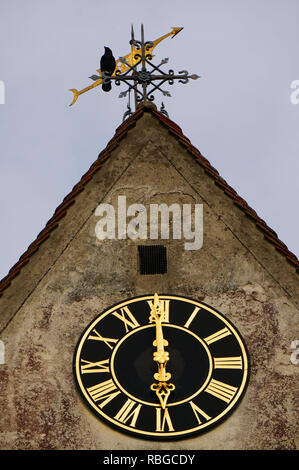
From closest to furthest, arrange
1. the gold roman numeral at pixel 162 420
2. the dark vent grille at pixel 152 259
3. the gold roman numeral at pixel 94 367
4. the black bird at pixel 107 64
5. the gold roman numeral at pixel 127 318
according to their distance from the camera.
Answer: the gold roman numeral at pixel 162 420, the gold roman numeral at pixel 94 367, the gold roman numeral at pixel 127 318, the dark vent grille at pixel 152 259, the black bird at pixel 107 64

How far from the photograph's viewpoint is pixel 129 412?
1683cm

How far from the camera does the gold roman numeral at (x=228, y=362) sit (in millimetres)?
17266

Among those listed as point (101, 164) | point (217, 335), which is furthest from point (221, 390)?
point (101, 164)

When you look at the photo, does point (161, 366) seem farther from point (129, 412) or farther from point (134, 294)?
point (134, 294)

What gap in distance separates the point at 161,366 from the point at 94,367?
2.25 feet

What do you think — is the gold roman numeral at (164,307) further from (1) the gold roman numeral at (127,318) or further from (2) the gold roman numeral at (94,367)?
(2) the gold roman numeral at (94,367)

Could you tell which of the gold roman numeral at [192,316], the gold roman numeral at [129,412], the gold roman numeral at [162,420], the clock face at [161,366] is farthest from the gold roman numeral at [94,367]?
the gold roman numeral at [192,316]

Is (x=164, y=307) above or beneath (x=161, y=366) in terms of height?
above

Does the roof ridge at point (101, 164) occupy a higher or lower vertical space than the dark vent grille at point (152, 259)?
higher

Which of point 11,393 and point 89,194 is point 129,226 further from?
point 11,393

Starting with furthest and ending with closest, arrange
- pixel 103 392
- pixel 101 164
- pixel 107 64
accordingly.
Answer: pixel 107 64 < pixel 101 164 < pixel 103 392

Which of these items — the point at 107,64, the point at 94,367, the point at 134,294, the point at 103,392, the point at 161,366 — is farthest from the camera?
the point at 107,64

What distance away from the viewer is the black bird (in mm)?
20688

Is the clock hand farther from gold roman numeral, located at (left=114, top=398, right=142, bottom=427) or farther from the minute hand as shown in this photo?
gold roman numeral, located at (left=114, top=398, right=142, bottom=427)
